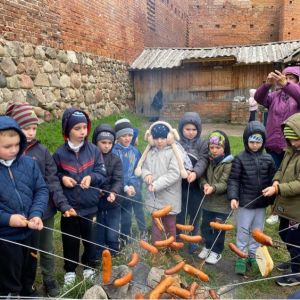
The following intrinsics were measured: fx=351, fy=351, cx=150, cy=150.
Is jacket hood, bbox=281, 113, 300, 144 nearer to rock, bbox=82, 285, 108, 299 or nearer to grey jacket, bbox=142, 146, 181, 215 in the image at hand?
grey jacket, bbox=142, 146, 181, 215

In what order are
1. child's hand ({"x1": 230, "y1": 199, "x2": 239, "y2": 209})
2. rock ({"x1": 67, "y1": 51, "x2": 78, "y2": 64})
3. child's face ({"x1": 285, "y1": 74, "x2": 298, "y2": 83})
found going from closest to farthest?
child's hand ({"x1": 230, "y1": 199, "x2": 239, "y2": 209})
child's face ({"x1": 285, "y1": 74, "x2": 298, "y2": 83})
rock ({"x1": 67, "y1": 51, "x2": 78, "y2": 64})

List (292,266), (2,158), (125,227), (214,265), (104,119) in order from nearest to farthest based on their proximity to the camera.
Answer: (2,158) < (292,266) < (214,265) < (125,227) < (104,119)

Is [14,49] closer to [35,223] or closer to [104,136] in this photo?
[104,136]

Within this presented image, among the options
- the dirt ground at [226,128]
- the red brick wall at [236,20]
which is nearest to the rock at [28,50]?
the dirt ground at [226,128]

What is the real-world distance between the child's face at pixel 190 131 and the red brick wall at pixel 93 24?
4099mm

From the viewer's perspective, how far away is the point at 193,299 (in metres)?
2.25

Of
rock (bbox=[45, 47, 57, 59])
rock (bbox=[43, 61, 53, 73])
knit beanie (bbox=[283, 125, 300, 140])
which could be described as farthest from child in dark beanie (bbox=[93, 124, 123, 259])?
rock (bbox=[45, 47, 57, 59])

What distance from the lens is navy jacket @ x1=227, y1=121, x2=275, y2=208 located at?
3.31 m

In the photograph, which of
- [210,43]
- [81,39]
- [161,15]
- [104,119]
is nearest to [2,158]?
[81,39]

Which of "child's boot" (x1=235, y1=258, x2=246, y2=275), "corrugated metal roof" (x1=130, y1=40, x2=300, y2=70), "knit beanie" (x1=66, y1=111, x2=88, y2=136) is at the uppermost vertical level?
"corrugated metal roof" (x1=130, y1=40, x2=300, y2=70)

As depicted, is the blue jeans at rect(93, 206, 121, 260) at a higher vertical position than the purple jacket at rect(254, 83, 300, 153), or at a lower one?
lower

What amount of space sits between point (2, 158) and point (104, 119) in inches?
309

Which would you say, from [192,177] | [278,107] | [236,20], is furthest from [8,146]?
[236,20]

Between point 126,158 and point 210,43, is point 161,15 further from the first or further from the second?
point 126,158
